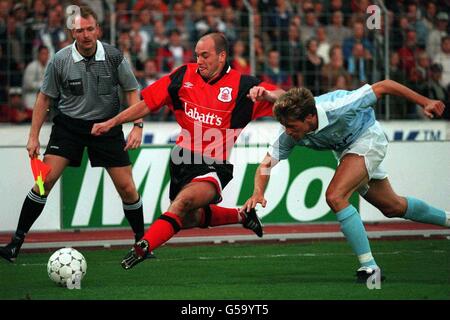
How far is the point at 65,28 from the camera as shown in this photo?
15.1 m

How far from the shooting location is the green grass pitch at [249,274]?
25.3 feet

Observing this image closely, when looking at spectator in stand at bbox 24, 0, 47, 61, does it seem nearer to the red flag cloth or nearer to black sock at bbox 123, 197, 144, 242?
black sock at bbox 123, 197, 144, 242

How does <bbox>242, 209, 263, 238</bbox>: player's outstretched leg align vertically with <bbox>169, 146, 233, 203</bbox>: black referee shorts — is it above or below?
below

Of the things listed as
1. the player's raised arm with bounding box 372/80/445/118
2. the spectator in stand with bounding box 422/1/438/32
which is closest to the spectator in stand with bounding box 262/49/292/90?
the spectator in stand with bounding box 422/1/438/32

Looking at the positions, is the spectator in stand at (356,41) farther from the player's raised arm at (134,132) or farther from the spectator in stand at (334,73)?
the player's raised arm at (134,132)

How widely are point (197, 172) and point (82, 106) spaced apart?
1726mm

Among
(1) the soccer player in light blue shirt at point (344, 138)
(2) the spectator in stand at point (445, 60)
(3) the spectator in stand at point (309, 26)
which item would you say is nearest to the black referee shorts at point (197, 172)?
(1) the soccer player in light blue shirt at point (344, 138)

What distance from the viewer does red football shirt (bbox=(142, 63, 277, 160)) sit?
9070 millimetres

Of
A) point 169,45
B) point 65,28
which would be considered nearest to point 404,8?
point 169,45

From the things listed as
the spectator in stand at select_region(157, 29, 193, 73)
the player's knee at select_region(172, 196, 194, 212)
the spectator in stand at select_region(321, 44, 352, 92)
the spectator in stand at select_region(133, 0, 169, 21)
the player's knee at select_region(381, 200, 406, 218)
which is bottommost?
the player's knee at select_region(381, 200, 406, 218)

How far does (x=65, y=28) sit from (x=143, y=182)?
11.3 feet

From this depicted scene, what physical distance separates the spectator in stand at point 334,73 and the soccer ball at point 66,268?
8458 mm

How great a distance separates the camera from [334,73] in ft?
52.9

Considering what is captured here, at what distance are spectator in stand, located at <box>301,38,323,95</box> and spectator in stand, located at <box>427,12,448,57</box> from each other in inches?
77.3
